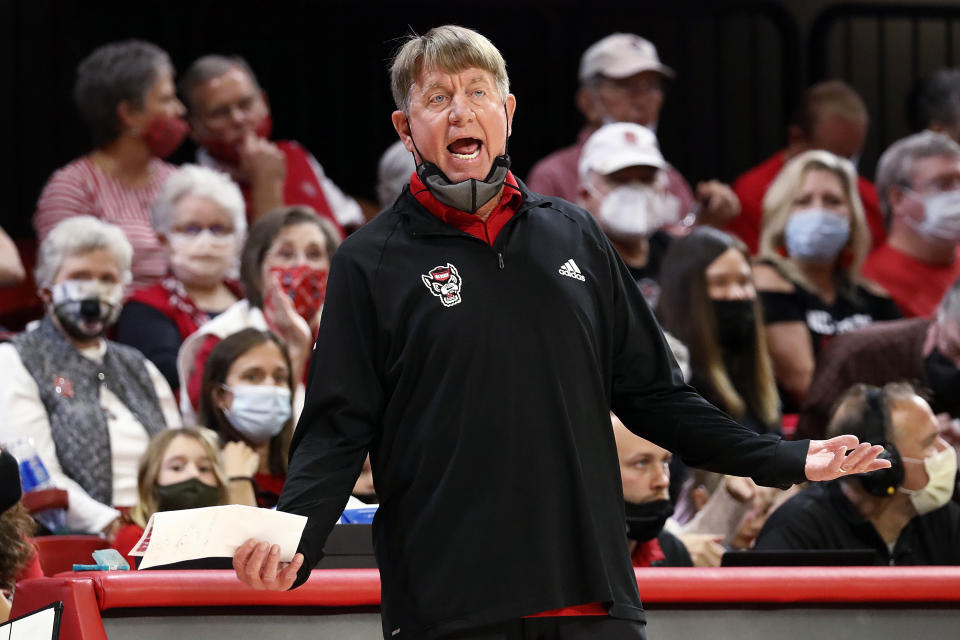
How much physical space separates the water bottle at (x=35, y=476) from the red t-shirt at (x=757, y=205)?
3.22 m

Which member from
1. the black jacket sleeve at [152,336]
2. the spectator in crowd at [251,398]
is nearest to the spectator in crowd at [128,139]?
the black jacket sleeve at [152,336]

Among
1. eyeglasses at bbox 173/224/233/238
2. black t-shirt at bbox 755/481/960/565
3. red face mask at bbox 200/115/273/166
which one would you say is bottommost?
black t-shirt at bbox 755/481/960/565

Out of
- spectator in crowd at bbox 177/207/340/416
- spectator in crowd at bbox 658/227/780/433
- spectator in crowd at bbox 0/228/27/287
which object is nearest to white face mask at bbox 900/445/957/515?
spectator in crowd at bbox 658/227/780/433

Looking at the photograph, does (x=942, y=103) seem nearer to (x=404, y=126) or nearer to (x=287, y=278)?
(x=287, y=278)

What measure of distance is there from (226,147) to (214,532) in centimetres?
381

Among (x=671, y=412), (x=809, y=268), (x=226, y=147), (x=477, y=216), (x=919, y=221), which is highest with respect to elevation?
(x=477, y=216)

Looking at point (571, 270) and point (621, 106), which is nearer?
point (571, 270)

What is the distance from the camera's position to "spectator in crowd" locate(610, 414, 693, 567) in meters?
3.58

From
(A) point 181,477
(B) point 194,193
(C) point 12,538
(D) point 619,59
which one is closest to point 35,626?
(C) point 12,538

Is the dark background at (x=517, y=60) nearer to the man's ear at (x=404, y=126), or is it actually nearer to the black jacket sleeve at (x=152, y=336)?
the black jacket sleeve at (x=152, y=336)

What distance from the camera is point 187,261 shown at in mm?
4988

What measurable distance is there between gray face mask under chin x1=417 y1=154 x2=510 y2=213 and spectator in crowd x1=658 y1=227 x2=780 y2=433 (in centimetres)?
278

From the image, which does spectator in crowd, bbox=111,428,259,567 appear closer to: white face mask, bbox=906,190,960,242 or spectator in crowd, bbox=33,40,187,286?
spectator in crowd, bbox=33,40,187,286

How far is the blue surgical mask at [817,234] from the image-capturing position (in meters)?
5.56
